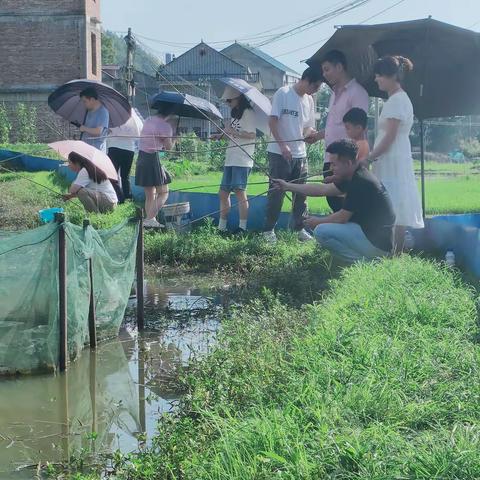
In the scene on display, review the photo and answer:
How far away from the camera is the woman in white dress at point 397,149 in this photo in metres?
8.24

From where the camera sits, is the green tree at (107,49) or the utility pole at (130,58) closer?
the utility pole at (130,58)

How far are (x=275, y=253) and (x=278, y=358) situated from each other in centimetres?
467

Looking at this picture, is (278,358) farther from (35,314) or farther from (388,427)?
(35,314)

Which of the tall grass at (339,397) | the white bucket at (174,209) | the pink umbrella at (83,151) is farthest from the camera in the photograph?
the white bucket at (174,209)

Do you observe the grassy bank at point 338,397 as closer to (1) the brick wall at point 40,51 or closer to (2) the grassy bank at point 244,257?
(2) the grassy bank at point 244,257

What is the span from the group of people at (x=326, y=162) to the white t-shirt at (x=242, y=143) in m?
0.01

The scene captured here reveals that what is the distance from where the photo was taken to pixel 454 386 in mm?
3988

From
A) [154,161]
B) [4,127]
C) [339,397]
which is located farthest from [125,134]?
[4,127]

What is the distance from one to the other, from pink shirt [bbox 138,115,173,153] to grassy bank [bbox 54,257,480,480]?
515 cm

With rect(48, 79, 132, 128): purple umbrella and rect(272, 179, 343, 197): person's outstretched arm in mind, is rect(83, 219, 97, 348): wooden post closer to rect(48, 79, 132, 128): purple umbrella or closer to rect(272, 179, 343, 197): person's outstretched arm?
rect(272, 179, 343, 197): person's outstretched arm

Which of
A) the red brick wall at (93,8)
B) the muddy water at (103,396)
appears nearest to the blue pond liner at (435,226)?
the muddy water at (103,396)

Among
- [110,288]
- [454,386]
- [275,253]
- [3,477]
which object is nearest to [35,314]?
[110,288]

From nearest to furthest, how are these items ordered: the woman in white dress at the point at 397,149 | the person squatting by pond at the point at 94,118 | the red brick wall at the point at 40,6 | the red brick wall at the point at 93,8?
the woman in white dress at the point at 397,149 → the person squatting by pond at the point at 94,118 → the red brick wall at the point at 40,6 → the red brick wall at the point at 93,8

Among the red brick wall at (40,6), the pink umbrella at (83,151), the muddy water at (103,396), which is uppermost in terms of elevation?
the red brick wall at (40,6)
